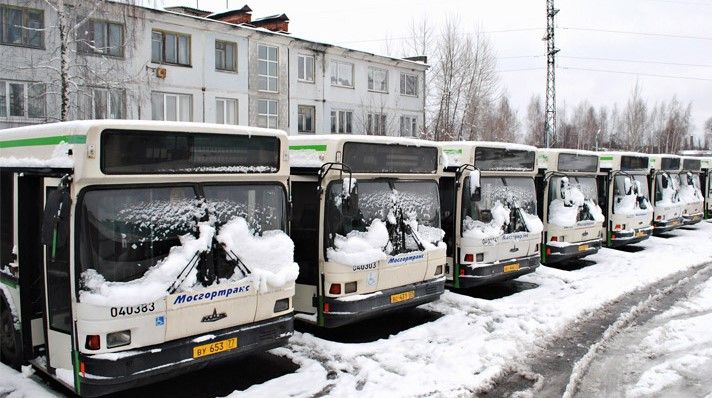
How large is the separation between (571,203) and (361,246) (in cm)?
750

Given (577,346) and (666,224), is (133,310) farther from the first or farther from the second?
(666,224)

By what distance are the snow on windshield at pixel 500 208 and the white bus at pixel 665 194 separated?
9.44 metres

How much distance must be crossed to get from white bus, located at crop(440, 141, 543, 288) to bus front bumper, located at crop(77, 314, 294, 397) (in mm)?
4809

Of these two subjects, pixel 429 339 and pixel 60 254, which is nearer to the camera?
pixel 60 254

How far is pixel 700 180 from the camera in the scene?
24.9 meters

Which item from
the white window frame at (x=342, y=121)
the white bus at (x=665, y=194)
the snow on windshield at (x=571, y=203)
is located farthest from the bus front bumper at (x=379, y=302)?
the white window frame at (x=342, y=121)

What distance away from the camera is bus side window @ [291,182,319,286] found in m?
8.33

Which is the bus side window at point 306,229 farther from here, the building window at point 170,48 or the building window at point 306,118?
the building window at point 306,118

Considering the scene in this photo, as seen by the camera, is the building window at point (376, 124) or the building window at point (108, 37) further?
the building window at point (376, 124)

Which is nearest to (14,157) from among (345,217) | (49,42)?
(345,217)

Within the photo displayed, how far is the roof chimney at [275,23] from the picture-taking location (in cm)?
3306

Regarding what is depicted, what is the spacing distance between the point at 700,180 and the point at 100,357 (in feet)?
82.6

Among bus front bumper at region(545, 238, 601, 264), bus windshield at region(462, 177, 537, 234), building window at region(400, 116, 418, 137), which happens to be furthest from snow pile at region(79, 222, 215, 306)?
building window at region(400, 116, 418, 137)

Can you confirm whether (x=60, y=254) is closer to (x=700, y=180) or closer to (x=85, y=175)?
(x=85, y=175)
